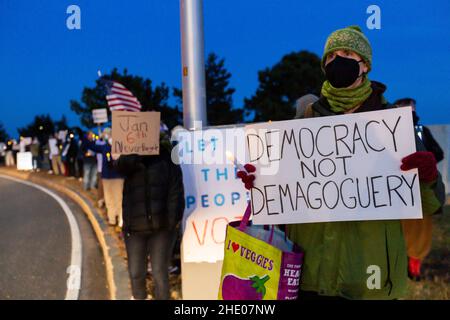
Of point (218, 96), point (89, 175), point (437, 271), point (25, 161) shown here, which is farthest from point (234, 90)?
point (437, 271)

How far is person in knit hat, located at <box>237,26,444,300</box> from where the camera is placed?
2.52 meters

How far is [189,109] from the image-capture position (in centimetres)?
523

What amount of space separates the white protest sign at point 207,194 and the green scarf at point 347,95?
7.78 ft

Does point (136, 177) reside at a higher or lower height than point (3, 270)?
higher

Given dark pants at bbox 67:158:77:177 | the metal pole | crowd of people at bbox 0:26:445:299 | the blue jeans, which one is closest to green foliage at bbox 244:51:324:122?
dark pants at bbox 67:158:77:177

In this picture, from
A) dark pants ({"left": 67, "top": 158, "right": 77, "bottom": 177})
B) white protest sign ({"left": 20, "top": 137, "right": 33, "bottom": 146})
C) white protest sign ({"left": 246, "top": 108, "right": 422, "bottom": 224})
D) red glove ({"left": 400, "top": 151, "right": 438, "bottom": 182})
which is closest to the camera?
red glove ({"left": 400, "top": 151, "right": 438, "bottom": 182})

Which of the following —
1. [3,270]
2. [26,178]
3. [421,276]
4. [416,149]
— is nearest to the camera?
[416,149]

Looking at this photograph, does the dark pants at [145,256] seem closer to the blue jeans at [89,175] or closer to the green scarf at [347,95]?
the green scarf at [347,95]

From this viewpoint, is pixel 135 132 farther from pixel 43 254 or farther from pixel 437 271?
pixel 43 254

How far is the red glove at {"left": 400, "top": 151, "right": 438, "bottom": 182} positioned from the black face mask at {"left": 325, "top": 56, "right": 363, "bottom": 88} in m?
0.44

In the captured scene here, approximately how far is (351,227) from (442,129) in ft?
25.4

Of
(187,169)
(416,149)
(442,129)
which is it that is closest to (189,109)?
(187,169)

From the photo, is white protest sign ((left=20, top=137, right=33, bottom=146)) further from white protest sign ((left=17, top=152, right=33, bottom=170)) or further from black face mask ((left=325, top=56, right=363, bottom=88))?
black face mask ((left=325, top=56, right=363, bottom=88))
